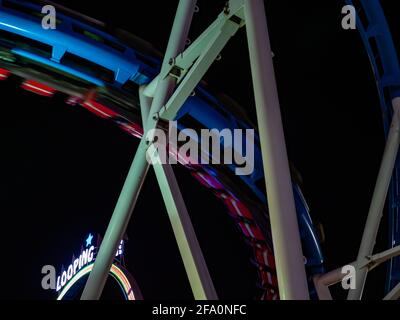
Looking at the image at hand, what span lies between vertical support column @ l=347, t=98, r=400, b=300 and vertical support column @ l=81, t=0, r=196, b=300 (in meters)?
3.78

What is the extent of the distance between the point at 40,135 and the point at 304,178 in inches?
213

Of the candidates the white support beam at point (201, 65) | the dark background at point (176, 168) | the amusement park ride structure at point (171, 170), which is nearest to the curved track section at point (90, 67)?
the dark background at point (176, 168)

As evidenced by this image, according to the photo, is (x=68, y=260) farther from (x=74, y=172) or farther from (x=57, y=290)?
(x=74, y=172)

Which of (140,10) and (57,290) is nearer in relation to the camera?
(140,10)

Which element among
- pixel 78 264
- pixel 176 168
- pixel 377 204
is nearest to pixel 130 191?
pixel 377 204

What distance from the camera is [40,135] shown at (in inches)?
408

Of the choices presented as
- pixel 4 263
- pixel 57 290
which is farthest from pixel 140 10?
pixel 57 290

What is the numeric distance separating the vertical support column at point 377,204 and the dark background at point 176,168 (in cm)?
151

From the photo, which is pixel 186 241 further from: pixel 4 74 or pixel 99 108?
pixel 4 74

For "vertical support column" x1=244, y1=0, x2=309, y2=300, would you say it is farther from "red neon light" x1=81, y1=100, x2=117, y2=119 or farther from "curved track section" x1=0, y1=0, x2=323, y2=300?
"red neon light" x1=81, y1=100, x2=117, y2=119

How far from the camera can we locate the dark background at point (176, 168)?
8.48 metres

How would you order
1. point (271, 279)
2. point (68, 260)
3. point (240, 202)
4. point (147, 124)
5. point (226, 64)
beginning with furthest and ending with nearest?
A: point (271, 279)
point (68, 260)
point (240, 202)
point (226, 64)
point (147, 124)

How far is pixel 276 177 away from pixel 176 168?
9929 millimetres
